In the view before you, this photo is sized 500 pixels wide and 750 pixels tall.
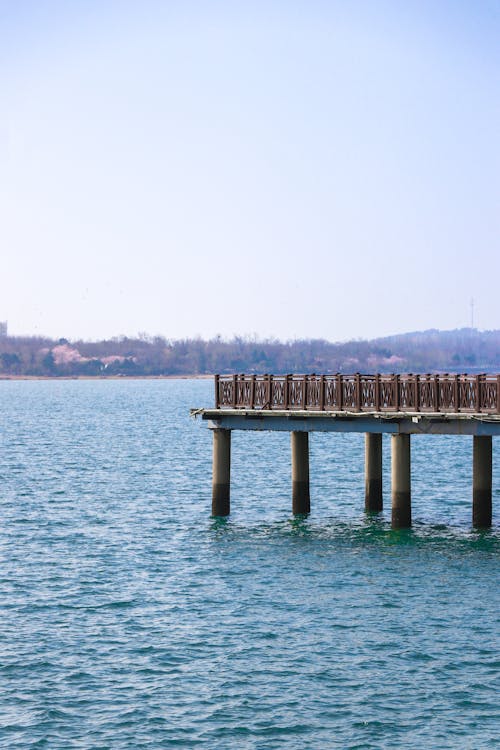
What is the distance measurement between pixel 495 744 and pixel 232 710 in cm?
537

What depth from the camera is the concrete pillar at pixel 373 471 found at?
155 feet

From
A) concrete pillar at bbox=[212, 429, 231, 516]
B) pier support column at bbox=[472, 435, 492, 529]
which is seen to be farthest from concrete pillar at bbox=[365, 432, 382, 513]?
concrete pillar at bbox=[212, 429, 231, 516]

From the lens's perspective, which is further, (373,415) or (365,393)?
(365,393)

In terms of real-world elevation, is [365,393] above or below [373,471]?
above

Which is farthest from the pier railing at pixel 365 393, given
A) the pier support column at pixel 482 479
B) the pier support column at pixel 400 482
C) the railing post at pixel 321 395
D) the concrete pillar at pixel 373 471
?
the concrete pillar at pixel 373 471

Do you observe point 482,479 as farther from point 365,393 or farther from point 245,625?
point 245,625

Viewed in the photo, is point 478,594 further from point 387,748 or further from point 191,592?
point 387,748

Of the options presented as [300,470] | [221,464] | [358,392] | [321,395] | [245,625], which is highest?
[358,392]

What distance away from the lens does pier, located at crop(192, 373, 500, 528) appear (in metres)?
40.9

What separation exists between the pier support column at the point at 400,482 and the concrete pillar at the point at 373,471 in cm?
456

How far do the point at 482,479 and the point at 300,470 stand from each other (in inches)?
282

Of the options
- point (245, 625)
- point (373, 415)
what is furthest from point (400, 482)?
point (245, 625)

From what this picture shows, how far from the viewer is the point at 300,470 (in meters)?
46.3

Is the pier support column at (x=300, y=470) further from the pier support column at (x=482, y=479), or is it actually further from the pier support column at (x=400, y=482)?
the pier support column at (x=482, y=479)
